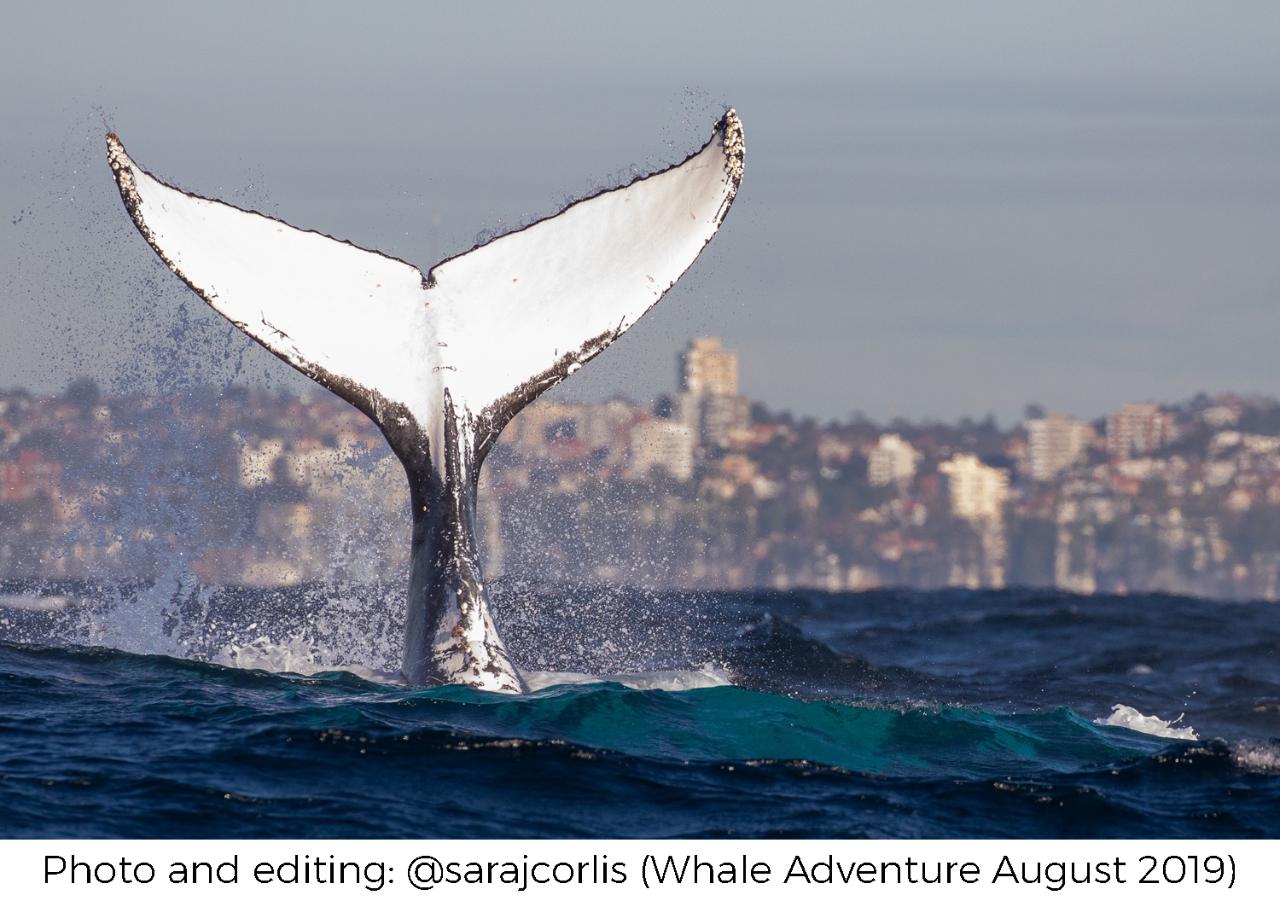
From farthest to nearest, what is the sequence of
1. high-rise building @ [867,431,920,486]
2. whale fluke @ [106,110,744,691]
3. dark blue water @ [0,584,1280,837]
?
high-rise building @ [867,431,920,486]
whale fluke @ [106,110,744,691]
dark blue water @ [0,584,1280,837]

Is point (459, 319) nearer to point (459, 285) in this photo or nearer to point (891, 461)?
point (459, 285)

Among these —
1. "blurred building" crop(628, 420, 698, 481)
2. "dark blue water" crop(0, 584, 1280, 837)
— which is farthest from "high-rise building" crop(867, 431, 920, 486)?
"dark blue water" crop(0, 584, 1280, 837)

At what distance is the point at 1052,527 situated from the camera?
554 feet

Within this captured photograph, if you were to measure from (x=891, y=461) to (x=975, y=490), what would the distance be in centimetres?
814

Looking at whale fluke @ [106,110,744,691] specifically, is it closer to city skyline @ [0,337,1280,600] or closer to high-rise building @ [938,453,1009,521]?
city skyline @ [0,337,1280,600]

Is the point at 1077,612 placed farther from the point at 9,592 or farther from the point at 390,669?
the point at 390,669

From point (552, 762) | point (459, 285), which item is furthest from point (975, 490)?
point (552, 762)

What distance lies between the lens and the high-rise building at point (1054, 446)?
16688 centimetres

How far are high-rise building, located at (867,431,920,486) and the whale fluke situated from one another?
150221 mm

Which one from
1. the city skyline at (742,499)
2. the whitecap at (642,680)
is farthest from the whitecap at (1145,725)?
the city skyline at (742,499)

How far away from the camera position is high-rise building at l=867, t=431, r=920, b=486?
163 metres

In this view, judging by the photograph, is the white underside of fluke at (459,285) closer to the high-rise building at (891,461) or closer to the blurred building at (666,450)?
the blurred building at (666,450)

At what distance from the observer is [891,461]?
165 metres
